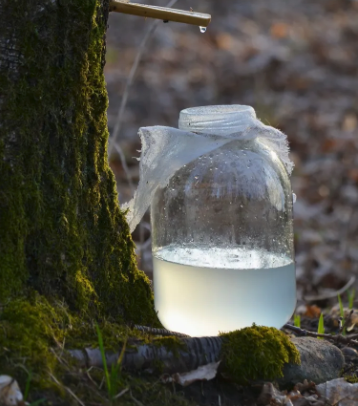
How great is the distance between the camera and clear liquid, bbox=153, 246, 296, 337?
2.33 metres

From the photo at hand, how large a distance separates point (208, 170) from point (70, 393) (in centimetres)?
105

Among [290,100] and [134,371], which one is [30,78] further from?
[290,100]

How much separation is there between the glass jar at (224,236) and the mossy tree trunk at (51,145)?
0.34 meters

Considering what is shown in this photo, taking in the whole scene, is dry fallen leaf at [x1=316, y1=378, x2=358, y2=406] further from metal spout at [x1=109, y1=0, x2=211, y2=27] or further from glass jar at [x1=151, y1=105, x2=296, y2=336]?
metal spout at [x1=109, y1=0, x2=211, y2=27]

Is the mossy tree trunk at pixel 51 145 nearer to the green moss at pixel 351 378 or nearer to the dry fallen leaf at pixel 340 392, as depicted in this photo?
the dry fallen leaf at pixel 340 392

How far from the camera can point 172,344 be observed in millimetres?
2154

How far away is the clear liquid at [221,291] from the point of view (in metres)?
2.33

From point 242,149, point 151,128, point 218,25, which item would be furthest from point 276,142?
point 218,25

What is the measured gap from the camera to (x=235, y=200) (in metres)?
2.54

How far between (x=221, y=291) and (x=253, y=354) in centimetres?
26

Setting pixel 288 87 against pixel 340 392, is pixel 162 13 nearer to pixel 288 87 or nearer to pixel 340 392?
pixel 340 392

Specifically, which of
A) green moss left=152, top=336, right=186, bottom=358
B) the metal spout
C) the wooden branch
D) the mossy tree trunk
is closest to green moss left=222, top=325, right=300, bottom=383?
the wooden branch

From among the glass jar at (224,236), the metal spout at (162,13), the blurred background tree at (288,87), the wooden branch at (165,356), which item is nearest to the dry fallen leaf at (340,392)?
the glass jar at (224,236)

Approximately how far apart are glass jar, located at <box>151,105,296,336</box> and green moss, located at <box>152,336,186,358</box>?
23cm
